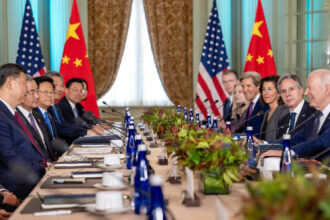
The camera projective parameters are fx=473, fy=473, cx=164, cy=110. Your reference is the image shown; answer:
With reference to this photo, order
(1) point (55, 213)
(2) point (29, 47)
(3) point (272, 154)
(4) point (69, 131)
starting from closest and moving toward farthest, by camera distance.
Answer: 1. (1) point (55, 213)
2. (3) point (272, 154)
3. (4) point (69, 131)
4. (2) point (29, 47)

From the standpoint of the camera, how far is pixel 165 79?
8.38m

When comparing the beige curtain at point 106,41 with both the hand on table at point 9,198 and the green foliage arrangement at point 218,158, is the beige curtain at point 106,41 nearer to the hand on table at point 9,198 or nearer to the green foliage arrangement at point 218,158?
the hand on table at point 9,198

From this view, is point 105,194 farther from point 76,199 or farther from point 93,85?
point 93,85

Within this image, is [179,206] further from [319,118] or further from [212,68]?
[212,68]

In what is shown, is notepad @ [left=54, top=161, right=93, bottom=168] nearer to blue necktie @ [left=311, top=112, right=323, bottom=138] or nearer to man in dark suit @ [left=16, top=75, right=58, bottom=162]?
man in dark suit @ [left=16, top=75, right=58, bottom=162]

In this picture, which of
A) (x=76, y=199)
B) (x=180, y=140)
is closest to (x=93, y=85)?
(x=180, y=140)

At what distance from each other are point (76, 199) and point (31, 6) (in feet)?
20.7

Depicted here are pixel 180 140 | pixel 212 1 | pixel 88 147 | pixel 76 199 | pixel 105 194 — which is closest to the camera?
pixel 105 194

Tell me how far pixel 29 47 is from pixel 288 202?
665 cm

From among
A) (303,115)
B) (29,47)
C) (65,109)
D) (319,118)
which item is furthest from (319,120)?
(29,47)

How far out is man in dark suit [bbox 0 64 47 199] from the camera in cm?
296

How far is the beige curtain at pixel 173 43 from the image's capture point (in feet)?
27.2

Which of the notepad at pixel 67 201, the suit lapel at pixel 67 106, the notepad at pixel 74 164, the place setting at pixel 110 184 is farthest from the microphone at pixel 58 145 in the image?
the notepad at pixel 67 201

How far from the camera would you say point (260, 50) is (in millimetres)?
7113
